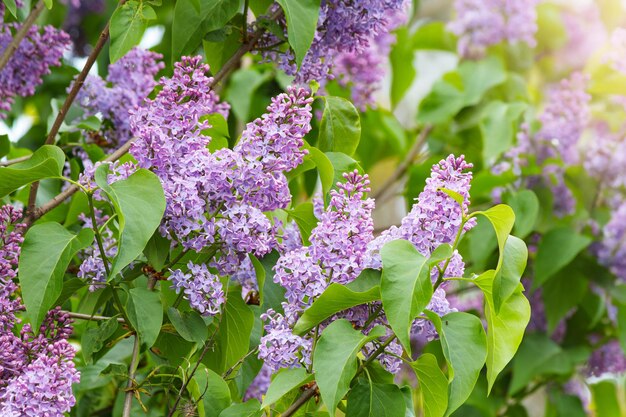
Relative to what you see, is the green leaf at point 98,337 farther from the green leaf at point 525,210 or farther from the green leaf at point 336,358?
the green leaf at point 525,210

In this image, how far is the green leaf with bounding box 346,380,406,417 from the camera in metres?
0.91

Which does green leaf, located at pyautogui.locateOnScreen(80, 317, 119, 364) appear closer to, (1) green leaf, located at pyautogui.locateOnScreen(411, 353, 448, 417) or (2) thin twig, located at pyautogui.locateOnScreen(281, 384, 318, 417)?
(2) thin twig, located at pyautogui.locateOnScreen(281, 384, 318, 417)

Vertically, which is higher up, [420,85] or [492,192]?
[492,192]

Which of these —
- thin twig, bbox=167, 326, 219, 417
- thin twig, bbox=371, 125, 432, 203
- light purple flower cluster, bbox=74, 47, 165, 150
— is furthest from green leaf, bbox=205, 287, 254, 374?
thin twig, bbox=371, 125, 432, 203

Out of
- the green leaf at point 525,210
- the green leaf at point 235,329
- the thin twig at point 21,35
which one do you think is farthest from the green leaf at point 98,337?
the green leaf at point 525,210

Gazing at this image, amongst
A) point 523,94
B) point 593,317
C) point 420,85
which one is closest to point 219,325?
point 593,317

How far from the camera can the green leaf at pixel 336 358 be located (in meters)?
0.85

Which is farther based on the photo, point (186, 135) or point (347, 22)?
point (347, 22)

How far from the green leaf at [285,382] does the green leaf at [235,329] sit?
160 millimetres

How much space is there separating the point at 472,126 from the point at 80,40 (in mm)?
1229

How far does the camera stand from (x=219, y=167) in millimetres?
962

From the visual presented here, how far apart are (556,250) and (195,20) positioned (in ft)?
4.09

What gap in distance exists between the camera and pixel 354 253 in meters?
0.94

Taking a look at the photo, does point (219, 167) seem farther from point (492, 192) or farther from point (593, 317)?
point (593, 317)
